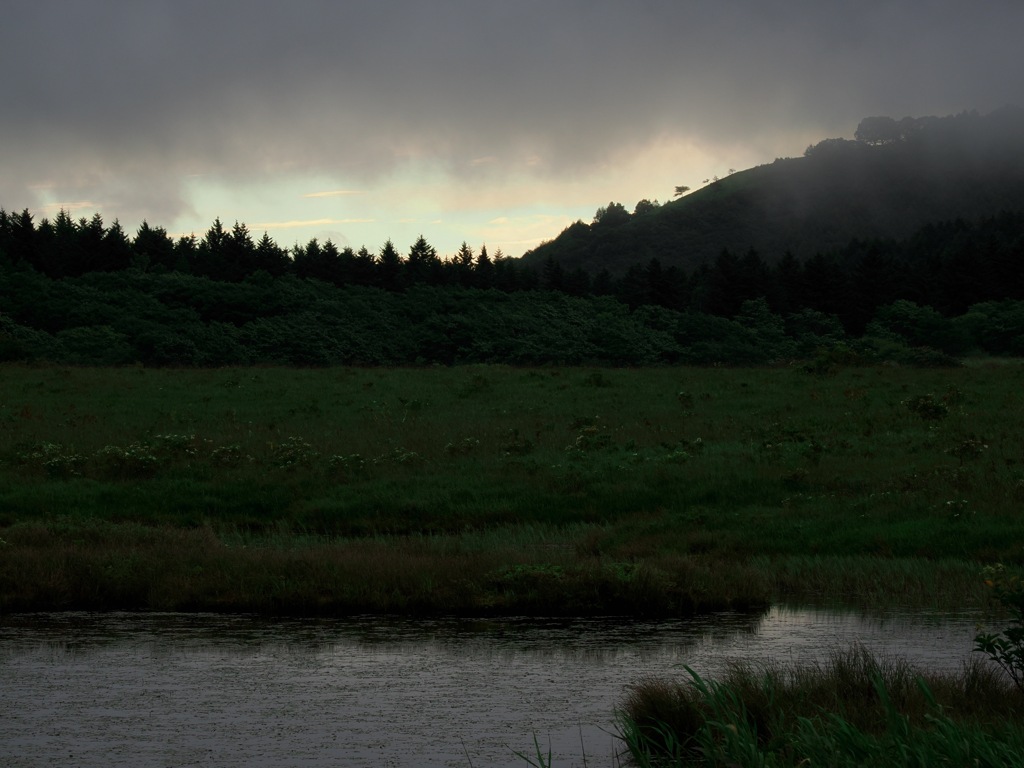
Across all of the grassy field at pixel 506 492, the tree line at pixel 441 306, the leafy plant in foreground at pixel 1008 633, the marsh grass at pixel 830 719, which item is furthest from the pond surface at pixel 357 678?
the tree line at pixel 441 306

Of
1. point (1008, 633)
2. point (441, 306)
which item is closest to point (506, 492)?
point (1008, 633)

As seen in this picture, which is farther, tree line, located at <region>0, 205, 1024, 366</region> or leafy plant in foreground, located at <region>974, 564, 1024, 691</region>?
tree line, located at <region>0, 205, 1024, 366</region>

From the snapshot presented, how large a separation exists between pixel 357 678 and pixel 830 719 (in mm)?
6245

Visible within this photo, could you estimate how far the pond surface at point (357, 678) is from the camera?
10.4 metres

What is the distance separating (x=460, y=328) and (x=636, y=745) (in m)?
82.2

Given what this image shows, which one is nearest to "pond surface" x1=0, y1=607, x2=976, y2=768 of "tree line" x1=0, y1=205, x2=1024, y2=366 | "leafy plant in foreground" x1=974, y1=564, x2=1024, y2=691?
"leafy plant in foreground" x1=974, y1=564, x2=1024, y2=691

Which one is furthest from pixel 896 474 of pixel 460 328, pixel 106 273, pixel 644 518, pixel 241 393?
pixel 106 273

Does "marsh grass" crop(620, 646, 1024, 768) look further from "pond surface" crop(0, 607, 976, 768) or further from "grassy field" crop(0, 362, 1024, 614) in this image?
"grassy field" crop(0, 362, 1024, 614)

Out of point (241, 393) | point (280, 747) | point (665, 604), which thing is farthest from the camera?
point (241, 393)

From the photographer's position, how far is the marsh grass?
743 centimetres

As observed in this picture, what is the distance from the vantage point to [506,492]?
86.6ft

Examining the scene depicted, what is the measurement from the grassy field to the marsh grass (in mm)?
6670

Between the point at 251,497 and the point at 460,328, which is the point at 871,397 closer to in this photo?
the point at 251,497

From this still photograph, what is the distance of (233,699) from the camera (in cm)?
1200
